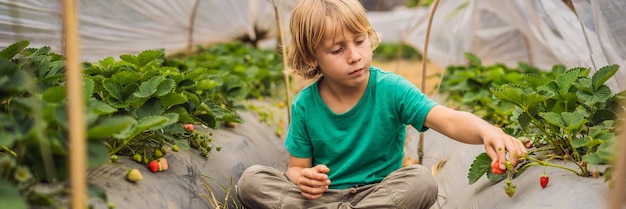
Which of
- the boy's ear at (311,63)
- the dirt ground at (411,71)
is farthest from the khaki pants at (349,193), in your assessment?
the dirt ground at (411,71)

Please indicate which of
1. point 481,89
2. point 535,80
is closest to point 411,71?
point 481,89

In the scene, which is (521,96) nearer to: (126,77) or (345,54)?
(345,54)

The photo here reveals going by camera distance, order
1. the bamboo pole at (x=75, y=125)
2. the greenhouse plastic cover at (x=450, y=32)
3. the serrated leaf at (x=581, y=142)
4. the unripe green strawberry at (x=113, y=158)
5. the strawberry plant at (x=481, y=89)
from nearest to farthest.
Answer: the bamboo pole at (x=75, y=125)
the serrated leaf at (x=581, y=142)
the unripe green strawberry at (x=113, y=158)
the greenhouse plastic cover at (x=450, y=32)
the strawberry plant at (x=481, y=89)

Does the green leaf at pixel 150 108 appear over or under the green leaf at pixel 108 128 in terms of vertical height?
under

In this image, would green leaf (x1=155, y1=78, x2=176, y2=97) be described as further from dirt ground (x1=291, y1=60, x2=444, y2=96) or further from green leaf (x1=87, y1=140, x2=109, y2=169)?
dirt ground (x1=291, y1=60, x2=444, y2=96)

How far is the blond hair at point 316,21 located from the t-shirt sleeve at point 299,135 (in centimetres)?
13

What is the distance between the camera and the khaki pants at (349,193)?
1979mm

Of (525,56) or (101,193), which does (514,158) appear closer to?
(101,193)

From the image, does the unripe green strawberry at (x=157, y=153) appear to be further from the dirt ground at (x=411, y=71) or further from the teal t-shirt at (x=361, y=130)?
the dirt ground at (x=411, y=71)

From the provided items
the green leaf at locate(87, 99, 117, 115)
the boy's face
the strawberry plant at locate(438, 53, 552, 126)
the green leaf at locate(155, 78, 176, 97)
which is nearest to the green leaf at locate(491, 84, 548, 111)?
the boy's face

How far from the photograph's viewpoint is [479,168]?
6.11ft

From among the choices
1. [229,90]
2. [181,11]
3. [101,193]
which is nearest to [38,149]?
[101,193]

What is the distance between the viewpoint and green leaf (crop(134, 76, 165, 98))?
1.89 metres

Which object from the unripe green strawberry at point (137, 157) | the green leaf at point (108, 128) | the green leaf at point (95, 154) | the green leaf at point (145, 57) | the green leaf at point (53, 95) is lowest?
the unripe green strawberry at point (137, 157)
